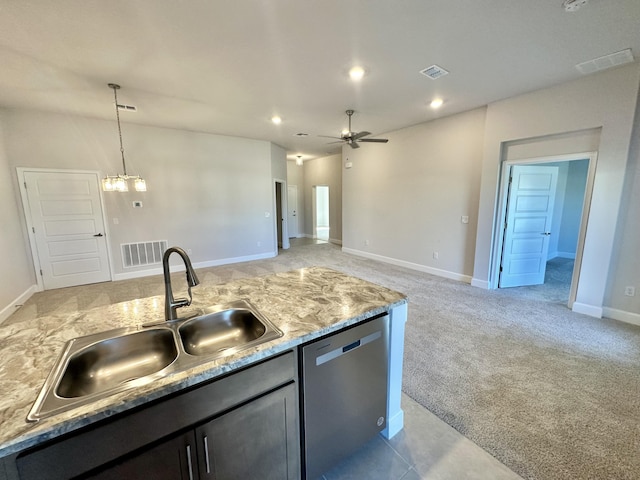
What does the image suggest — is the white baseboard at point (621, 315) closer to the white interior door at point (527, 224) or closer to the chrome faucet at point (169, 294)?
the white interior door at point (527, 224)

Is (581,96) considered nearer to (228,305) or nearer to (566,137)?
(566,137)

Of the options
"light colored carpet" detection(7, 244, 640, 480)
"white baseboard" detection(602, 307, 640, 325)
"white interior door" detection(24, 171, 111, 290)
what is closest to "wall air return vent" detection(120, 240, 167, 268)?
"white interior door" detection(24, 171, 111, 290)

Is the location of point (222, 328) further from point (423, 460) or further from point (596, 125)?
point (596, 125)

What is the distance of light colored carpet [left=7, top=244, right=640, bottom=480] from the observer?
1668 millimetres

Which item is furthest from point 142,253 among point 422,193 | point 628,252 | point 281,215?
point 628,252

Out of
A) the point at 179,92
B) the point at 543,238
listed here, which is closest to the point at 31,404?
the point at 179,92

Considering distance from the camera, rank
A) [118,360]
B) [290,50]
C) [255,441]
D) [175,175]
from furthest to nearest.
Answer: [175,175] → [290,50] → [118,360] → [255,441]

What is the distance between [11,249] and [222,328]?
4642 millimetres

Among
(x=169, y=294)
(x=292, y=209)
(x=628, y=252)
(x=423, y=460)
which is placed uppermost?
(x=292, y=209)

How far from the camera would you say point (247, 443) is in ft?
3.75

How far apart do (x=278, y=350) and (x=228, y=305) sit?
22.6 inches


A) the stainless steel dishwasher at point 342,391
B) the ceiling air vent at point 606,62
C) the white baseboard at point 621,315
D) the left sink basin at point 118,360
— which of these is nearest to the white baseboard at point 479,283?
the white baseboard at point 621,315

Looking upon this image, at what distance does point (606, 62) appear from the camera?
287cm

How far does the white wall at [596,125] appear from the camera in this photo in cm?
305
